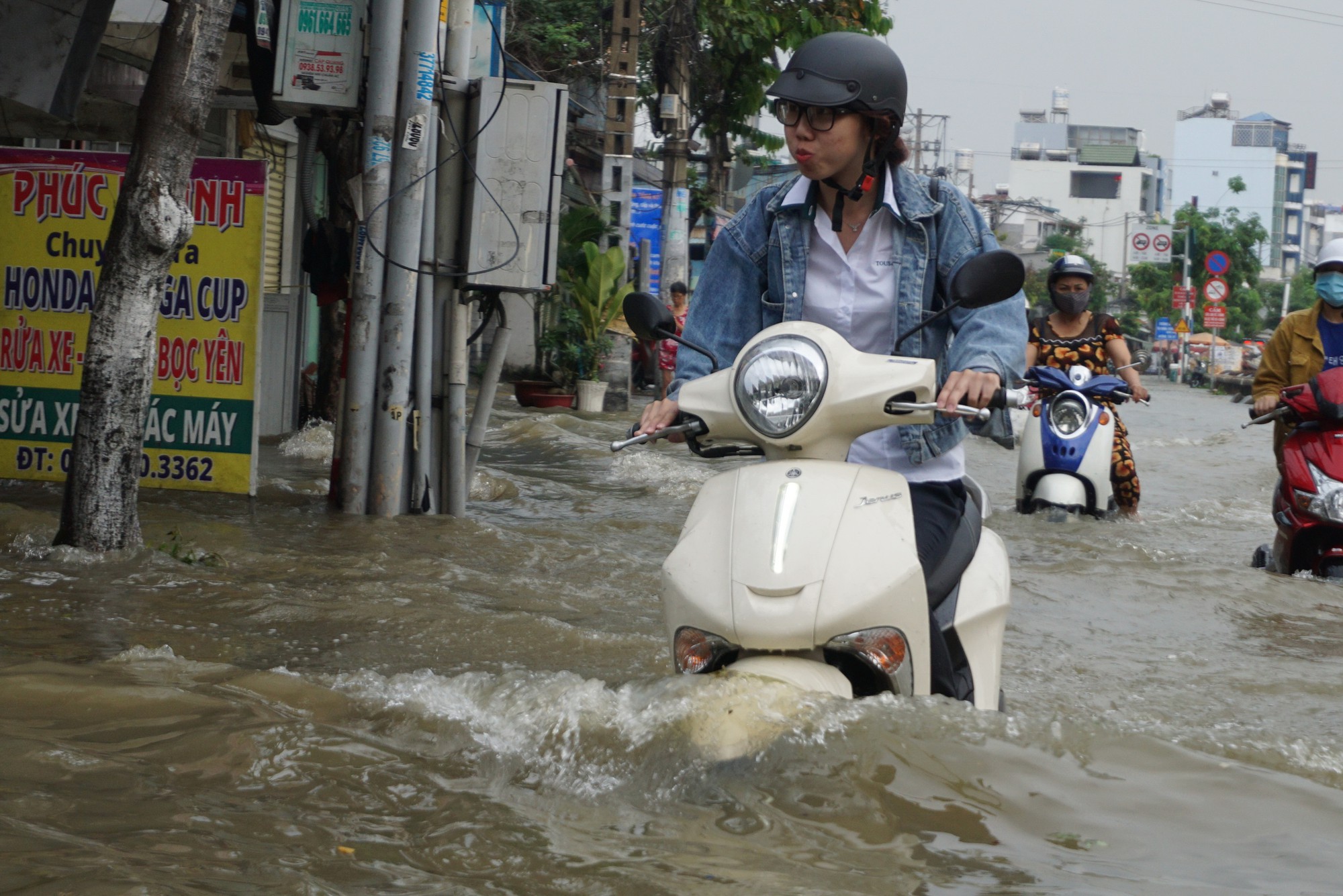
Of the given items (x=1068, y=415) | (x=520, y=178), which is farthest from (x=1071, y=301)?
(x=520, y=178)

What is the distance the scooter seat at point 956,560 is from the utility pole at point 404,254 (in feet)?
14.7

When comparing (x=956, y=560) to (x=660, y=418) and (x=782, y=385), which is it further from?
(x=660, y=418)

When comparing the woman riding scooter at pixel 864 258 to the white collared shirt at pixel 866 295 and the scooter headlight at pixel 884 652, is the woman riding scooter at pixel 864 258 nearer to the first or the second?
the white collared shirt at pixel 866 295

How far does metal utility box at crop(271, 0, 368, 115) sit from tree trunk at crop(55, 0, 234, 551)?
46.2 inches

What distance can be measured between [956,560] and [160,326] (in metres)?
5.49

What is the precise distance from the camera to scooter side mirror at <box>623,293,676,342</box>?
3.19m

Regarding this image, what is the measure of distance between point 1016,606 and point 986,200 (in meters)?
74.0

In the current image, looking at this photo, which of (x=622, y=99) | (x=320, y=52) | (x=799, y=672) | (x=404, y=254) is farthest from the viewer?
(x=622, y=99)

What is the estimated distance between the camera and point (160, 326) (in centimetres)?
745

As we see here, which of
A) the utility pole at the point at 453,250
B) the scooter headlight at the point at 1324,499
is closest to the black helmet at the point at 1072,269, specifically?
the scooter headlight at the point at 1324,499

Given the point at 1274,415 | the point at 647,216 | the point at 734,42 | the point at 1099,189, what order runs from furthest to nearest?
the point at 1099,189 → the point at 647,216 → the point at 734,42 → the point at 1274,415

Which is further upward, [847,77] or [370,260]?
[847,77]

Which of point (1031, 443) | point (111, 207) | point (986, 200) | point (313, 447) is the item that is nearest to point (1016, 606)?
point (1031, 443)

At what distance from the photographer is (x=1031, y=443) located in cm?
852
